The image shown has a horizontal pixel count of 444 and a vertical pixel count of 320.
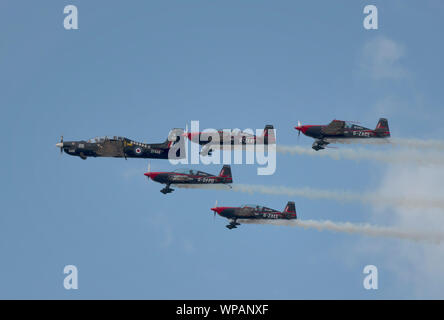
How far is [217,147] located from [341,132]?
49.4 feet

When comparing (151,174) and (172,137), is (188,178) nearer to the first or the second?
(151,174)

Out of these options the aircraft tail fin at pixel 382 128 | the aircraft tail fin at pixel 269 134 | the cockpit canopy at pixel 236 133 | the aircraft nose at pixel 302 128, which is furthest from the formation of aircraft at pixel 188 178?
the aircraft tail fin at pixel 382 128

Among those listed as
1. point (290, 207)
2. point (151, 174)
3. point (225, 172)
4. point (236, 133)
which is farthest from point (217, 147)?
point (290, 207)

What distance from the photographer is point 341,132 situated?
121m

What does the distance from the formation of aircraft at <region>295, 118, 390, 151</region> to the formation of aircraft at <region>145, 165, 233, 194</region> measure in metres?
10.9

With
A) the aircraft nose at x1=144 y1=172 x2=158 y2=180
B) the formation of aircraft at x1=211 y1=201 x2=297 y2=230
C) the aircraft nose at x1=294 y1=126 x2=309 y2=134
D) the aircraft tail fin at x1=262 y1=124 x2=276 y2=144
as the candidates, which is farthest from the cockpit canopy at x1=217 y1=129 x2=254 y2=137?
the aircraft nose at x1=144 y1=172 x2=158 y2=180

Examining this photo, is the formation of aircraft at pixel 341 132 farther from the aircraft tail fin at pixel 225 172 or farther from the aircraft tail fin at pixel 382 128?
the aircraft tail fin at pixel 225 172

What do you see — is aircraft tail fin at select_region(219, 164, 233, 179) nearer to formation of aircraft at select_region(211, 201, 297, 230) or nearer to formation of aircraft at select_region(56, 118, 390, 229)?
formation of aircraft at select_region(56, 118, 390, 229)

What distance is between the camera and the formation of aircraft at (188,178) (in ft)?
387

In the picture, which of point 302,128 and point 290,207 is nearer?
point 290,207
